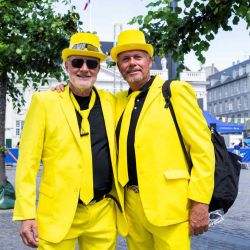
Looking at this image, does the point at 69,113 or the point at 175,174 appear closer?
Result: the point at 175,174

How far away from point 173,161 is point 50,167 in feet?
2.74

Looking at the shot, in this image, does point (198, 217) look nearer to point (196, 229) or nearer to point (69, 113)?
point (196, 229)

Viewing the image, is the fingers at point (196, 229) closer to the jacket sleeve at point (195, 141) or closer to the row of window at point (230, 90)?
the jacket sleeve at point (195, 141)

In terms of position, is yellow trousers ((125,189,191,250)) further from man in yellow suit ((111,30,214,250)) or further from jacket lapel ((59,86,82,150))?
jacket lapel ((59,86,82,150))

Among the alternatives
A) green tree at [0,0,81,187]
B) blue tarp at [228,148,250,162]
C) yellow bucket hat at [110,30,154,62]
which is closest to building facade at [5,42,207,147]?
blue tarp at [228,148,250,162]

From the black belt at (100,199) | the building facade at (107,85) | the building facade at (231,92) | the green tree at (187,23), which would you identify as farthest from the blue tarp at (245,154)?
the building facade at (231,92)

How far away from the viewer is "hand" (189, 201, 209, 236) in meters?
Answer: 2.65

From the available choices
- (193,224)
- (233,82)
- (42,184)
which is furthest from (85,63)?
(233,82)

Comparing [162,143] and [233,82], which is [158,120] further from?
[233,82]

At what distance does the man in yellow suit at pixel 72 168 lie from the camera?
2709 millimetres

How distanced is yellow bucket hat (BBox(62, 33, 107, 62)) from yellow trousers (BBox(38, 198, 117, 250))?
41.6 inches

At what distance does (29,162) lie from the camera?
273 cm

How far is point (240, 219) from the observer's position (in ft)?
26.7

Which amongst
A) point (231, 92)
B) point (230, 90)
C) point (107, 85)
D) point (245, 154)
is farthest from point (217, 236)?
point (230, 90)
